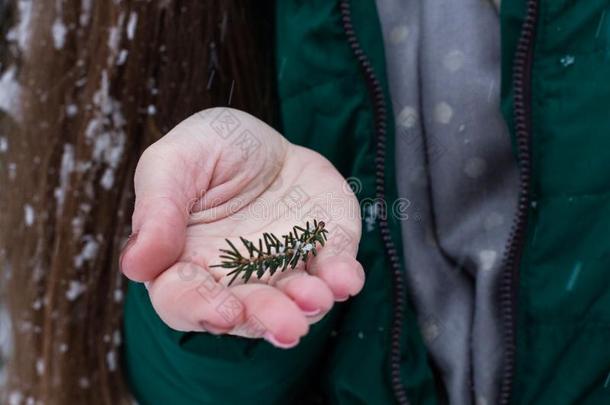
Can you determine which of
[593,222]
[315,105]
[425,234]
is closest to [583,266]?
[593,222]

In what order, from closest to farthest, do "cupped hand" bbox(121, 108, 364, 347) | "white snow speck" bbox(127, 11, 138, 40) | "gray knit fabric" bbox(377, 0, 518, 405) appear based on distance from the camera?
1. "cupped hand" bbox(121, 108, 364, 347)
2. "white snow speck" bbox(127, 11, 138, 40)
3. "gray knit fabric" bbox(377, 0, 518, 405)

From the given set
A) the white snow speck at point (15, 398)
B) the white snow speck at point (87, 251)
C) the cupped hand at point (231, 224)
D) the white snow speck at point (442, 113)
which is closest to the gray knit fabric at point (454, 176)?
the white snow speck at point (442, 113)

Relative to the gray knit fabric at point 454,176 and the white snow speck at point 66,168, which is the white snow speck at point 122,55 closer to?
the white snow speck at point 66,168

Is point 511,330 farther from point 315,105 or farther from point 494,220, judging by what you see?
point 315,105

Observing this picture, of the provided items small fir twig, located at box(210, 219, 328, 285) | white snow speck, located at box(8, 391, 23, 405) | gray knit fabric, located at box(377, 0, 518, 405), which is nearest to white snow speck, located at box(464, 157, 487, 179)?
gray knit fabric, located at box(377, 0, 518, 405)

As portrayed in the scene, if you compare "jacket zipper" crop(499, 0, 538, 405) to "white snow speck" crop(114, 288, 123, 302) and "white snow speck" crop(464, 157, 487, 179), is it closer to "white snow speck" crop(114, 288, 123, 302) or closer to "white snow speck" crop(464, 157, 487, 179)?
"white snow speck" crop(464, 157, 487, 179)

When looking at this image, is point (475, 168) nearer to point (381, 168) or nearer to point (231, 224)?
point (381, 168)
